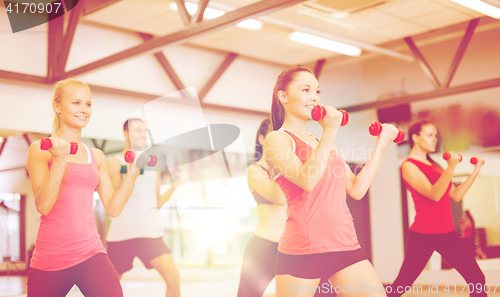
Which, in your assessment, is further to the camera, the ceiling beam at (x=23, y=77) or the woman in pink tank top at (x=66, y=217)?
the ceiling beam at (x=23, y=77)

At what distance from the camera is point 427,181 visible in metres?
3.34

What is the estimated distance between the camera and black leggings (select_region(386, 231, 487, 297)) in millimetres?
3059

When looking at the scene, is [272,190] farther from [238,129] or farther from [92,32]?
[238,129]

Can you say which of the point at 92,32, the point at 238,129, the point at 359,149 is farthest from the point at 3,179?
the point at 359,149

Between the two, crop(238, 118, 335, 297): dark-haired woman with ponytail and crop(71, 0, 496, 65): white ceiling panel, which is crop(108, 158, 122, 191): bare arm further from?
crop(71, 0, 496, 65): white ceiling panel

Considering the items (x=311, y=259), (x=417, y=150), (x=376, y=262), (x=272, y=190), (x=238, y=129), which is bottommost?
(x=376, y=262)

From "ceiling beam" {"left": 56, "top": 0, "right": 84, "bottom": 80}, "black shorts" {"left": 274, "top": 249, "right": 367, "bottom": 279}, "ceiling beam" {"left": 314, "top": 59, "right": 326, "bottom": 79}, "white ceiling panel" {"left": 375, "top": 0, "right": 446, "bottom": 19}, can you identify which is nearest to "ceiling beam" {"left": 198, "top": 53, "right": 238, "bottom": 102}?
"ceiling beam" {"left": 314, "top": 59, "right": 326, "bottom": 79}

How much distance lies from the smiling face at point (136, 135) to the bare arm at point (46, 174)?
1683 mm

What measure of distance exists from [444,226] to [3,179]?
413 cm

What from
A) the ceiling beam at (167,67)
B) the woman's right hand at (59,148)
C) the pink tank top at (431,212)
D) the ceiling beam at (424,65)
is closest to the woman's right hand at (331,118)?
the woman's right hand at (59,148)

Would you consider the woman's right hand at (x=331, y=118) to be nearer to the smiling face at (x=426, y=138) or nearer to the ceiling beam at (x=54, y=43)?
the smiling face at (x=426, y=138)

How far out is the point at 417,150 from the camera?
3.57 m

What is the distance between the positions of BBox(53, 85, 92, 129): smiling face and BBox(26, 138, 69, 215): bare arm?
19 cm

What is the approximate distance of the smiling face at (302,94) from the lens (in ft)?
6.43
